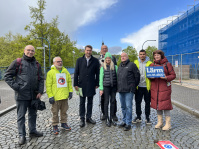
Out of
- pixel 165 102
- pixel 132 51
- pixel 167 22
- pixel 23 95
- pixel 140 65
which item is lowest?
pixel 165 102

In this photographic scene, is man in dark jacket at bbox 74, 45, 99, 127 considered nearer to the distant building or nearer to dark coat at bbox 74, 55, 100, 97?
dark coat at bbox 74, 55, 100, 97

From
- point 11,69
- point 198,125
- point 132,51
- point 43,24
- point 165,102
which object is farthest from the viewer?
point 132,51

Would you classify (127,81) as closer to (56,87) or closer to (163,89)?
(163,89)

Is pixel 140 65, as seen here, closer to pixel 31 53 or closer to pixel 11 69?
pixel 31 53

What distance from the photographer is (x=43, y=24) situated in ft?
80.1

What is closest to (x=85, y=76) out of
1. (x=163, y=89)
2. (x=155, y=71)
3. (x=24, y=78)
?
(x=24, y=78)

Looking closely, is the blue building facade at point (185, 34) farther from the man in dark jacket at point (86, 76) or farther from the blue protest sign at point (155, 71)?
the man in dark jacket at point (86, 76)

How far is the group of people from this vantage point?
12.4 feet

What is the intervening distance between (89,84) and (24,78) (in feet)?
5.70

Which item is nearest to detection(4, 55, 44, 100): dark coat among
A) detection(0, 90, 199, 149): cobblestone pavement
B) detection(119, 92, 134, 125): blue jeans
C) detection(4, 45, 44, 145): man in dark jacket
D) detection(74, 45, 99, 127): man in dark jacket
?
detection(4, 45, 44, 145): man in dark jacket

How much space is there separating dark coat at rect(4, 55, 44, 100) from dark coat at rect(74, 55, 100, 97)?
4.30 ft

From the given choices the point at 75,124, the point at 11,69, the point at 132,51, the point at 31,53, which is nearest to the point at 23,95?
the point at 11,69

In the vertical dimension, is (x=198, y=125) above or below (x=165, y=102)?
below

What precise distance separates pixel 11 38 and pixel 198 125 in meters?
46.4
